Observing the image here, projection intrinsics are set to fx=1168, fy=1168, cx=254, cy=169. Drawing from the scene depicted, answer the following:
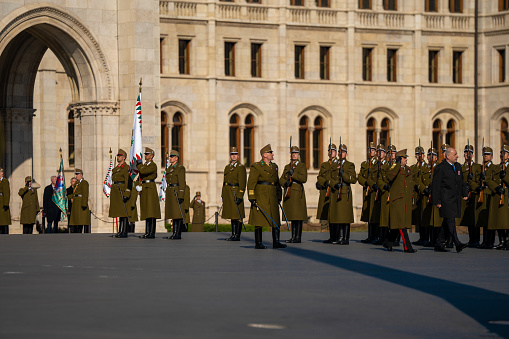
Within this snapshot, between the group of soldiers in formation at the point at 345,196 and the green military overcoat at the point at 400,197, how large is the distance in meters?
0.02

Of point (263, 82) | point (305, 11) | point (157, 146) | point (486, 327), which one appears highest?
point (305, 11)

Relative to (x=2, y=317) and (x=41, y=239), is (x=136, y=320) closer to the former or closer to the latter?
(x=2, y=317)

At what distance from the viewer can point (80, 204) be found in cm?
2630

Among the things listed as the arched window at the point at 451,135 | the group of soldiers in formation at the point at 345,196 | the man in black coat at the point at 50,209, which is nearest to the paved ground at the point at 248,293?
the group of soldiers in formation at the point at 345,196

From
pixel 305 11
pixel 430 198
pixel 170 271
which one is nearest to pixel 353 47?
pixel 305 11

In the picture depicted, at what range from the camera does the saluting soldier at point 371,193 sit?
21188mm

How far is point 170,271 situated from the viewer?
Result: 14664mm

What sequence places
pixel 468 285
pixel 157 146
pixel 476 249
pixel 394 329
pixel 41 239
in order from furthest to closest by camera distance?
pixel 157 146 < pixel 41 239 < pixel 476 249 < pixel 468 285 < pixel 394 329

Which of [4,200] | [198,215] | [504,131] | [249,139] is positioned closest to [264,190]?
[4,200]

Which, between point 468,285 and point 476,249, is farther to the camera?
point 476,249

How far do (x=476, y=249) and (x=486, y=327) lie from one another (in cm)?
1051

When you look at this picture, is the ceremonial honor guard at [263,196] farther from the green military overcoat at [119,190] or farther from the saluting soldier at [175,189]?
the green military overcoat at [119,190]

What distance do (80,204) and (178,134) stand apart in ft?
73.4

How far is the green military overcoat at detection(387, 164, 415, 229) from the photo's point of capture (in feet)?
62.0
